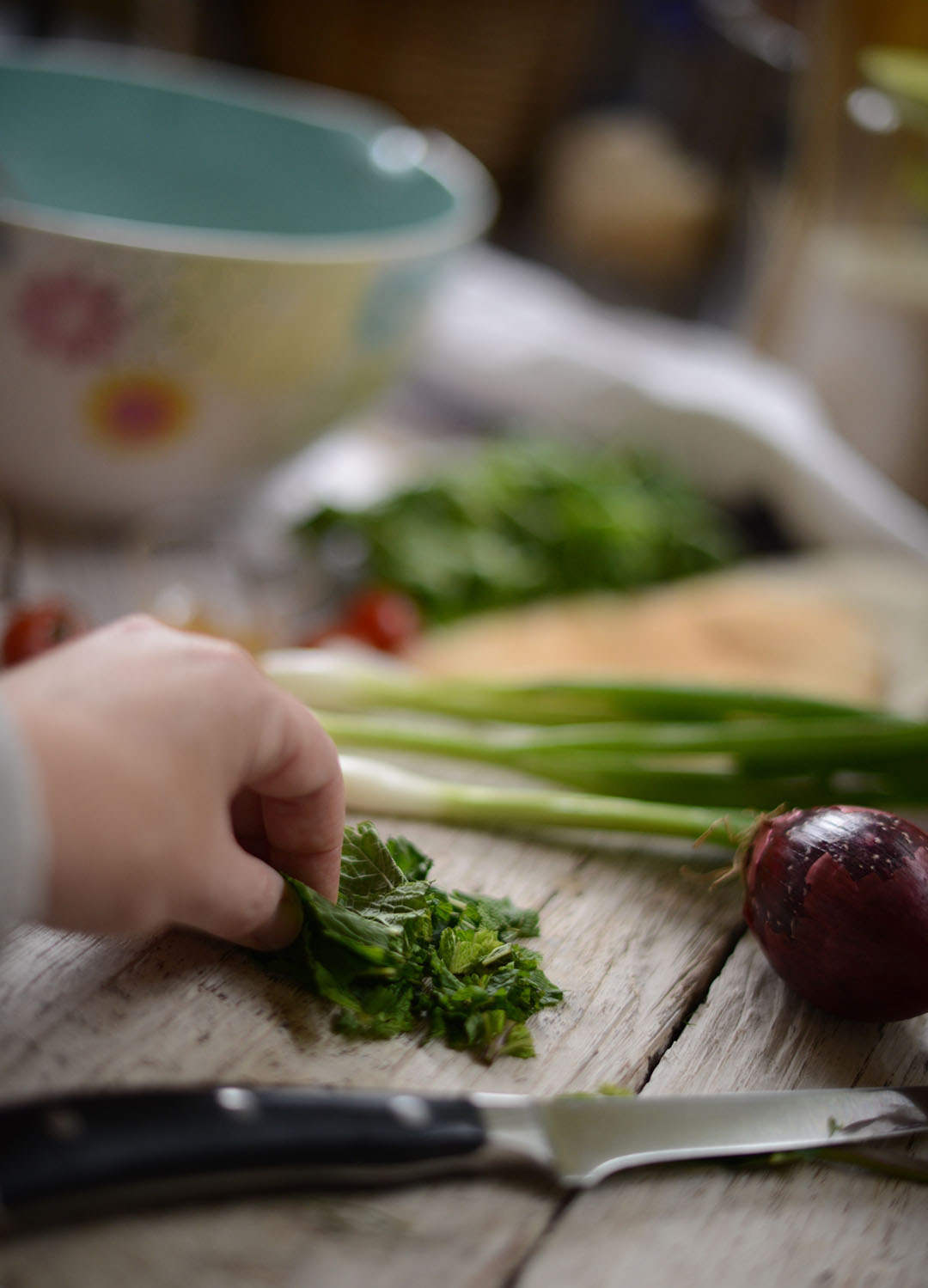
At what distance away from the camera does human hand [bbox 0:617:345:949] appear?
0.57 metres

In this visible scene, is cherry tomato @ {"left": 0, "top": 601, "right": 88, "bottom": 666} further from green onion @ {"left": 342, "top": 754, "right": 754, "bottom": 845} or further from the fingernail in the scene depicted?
the fingernail

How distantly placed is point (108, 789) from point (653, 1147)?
0.37 metres

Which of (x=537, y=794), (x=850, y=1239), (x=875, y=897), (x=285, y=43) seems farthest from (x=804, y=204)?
(x=850, y=1239)

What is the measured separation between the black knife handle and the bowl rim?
3.07 ft

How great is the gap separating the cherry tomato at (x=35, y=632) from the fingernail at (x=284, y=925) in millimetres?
484

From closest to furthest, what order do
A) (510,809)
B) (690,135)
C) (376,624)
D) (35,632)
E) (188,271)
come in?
(510,809), (35,632), (188,271), (376,624), (690,135)

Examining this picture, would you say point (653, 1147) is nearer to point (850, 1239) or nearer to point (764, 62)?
point (850, 1239)

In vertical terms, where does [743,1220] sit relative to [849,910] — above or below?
below

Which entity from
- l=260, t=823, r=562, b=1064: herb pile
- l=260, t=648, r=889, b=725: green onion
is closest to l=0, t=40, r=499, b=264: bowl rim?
l=260, t=648, r=889, b=725: green onion

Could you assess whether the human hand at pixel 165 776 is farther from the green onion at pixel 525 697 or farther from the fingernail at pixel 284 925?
the green onion at pixel 525 697

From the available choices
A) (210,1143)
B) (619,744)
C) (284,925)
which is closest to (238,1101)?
(210,1143)

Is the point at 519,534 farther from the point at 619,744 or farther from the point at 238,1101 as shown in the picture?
the point at 238,1101

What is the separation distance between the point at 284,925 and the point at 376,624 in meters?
0.79

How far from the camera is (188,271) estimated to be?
1291 millimetres
